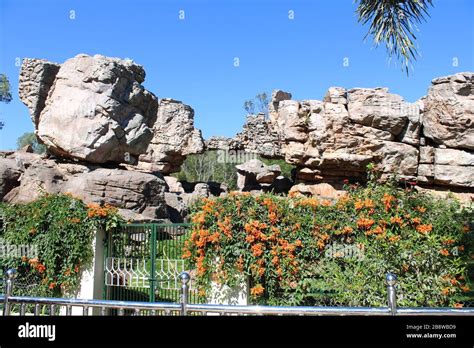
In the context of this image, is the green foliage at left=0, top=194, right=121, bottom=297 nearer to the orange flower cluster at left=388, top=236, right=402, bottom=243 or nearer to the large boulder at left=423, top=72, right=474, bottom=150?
the orange flower cluster at left=388, top=236, right=402, bottom=243

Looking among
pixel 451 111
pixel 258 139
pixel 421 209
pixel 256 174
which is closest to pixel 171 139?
pixel 258 139

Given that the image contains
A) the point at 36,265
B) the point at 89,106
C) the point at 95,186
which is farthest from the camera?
the point at 89,106

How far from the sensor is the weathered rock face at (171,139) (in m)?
26.4

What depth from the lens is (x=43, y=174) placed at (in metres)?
17.0

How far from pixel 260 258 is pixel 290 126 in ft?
57.2

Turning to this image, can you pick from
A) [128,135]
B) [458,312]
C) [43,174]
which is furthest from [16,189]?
Result: [458,312]

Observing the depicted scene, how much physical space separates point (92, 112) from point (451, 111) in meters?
16.2

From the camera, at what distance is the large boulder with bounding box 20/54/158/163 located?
17.9m

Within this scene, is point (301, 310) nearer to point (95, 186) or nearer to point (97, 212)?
point (97, 212)

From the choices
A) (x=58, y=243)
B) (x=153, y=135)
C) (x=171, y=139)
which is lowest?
(x=58, y=243)

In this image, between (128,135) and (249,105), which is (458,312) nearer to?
(128,135)

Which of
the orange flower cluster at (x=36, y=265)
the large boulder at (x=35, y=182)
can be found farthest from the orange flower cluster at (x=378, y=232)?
the large boulder at (x=35, y=182)

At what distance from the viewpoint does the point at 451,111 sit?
19.9 meters
